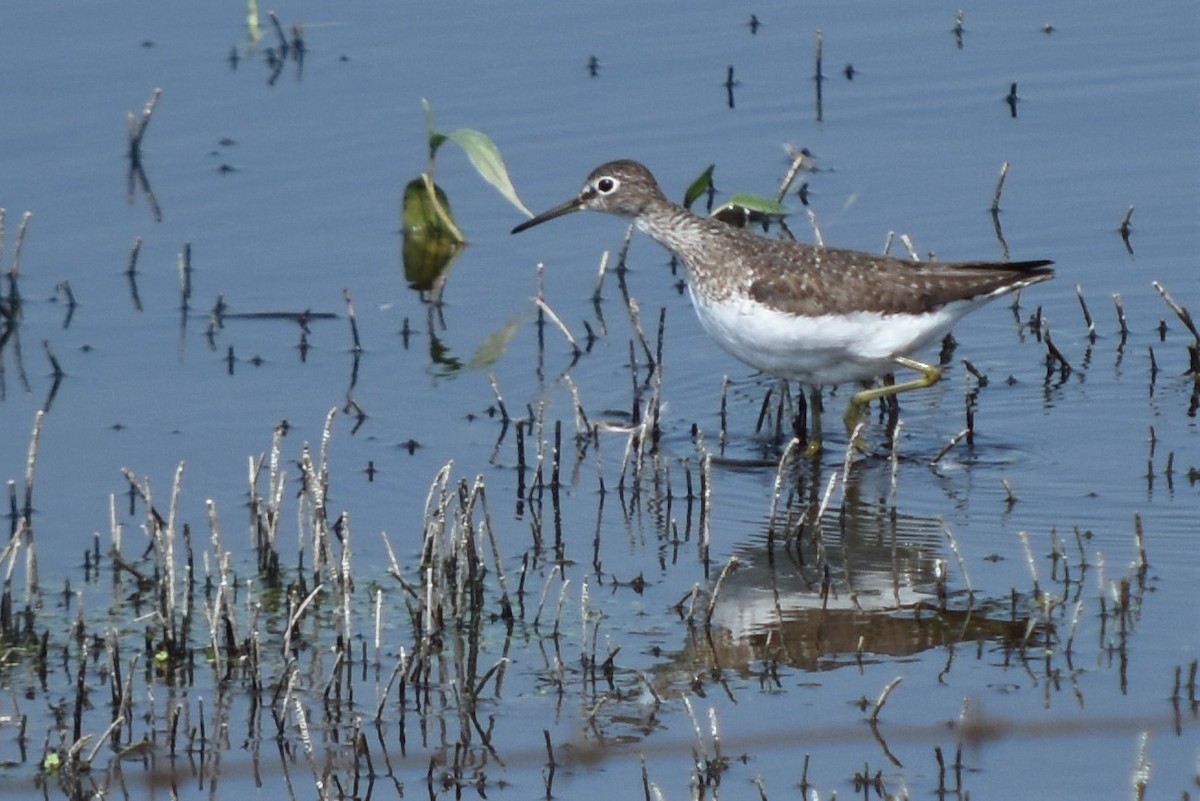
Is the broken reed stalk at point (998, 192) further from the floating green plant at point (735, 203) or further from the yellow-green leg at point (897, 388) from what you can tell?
the yellow-green leg at point (897, 388)

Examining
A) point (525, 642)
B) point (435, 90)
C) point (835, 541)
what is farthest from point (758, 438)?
point (435, 90)

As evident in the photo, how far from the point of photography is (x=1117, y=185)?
1238 cm

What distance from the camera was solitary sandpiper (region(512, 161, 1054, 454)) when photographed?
9180 mm

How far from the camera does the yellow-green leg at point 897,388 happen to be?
31.0ft

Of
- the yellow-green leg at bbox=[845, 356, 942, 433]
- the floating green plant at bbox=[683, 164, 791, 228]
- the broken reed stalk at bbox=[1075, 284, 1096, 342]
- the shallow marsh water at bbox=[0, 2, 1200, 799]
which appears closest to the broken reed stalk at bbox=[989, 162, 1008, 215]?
the shallow marsh water at bbox=[0, 2, 1200, 799]

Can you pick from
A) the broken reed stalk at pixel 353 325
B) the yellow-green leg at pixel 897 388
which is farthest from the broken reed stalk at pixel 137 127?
the yellow-green leg at pixel 897 388

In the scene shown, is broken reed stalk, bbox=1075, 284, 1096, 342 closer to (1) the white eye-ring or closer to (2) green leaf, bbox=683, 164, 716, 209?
(2) green leaf, bbox=683, 164, 716, 209

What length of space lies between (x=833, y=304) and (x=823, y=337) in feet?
0.51

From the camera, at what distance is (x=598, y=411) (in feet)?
32.7

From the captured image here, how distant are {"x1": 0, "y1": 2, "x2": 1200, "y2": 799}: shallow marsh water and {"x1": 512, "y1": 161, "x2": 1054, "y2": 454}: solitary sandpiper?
45 centimetres

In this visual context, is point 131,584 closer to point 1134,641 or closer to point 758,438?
point 758,438

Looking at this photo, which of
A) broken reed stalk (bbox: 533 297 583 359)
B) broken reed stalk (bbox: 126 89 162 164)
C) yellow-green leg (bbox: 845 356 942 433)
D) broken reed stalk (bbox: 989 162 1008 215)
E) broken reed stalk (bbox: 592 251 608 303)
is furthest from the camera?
broken reed stalk (bbox: 126 89 162 164)

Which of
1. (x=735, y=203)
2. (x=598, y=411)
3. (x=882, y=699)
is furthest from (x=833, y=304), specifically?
(x=882, y=699)

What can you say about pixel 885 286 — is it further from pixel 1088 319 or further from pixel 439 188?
pixel 439 188
